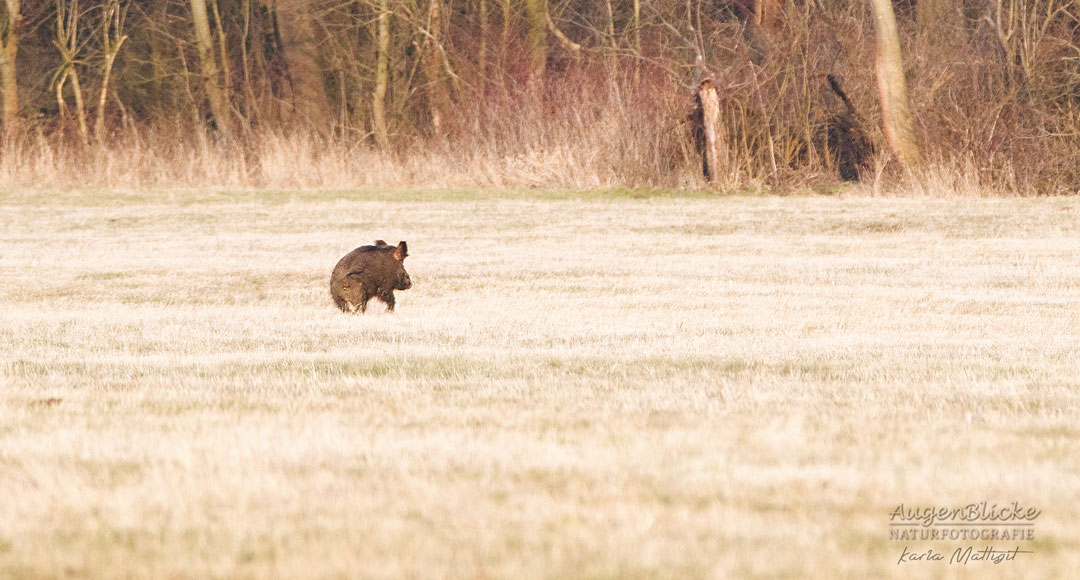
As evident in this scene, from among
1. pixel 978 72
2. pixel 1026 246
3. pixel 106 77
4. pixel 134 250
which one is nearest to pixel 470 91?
pixel 106 77

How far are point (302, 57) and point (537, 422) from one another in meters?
30.9

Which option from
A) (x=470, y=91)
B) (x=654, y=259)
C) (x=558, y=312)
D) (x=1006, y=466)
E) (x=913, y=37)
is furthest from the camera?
(x=470, y=91)

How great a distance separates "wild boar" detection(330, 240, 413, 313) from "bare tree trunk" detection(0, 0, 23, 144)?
2319 cm

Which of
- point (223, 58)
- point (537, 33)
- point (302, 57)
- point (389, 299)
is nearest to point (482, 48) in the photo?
point (537, 33)

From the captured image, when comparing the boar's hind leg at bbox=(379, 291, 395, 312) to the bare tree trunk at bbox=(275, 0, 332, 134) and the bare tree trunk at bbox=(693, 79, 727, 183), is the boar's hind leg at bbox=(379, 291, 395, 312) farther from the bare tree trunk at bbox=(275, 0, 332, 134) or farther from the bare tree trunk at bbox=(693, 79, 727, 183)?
the bare tree trunk at bbox=(275, 0, 332, 134)

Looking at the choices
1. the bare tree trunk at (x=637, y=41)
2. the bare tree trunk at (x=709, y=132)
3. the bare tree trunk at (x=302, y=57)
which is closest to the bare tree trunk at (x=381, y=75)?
the bare tree trunk at (x=302, y=57)

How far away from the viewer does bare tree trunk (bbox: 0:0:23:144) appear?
33.1 m

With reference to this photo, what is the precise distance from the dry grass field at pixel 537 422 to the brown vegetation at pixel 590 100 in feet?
32.4

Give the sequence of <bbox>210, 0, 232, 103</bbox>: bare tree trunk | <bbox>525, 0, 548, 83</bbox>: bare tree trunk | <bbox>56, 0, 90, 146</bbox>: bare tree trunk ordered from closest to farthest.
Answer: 1. <bbox>525, 0, 548, 83</bbox>: bare tree trunk
2. <bbox>56, 0, 90, 146</bbox>: bare tree trunk
3. <bbox>210, 0, 232, 103</bbox>: bare tree trunk

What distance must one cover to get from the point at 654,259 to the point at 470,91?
15932 mm

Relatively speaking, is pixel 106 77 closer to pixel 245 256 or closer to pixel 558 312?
pixel 245 256

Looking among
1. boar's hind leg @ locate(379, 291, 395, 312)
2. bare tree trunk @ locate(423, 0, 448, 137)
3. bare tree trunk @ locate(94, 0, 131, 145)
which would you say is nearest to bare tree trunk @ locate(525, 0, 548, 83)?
bare tree trunk @ locate(423, 0, 448, 137)

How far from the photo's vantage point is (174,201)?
82.9ft

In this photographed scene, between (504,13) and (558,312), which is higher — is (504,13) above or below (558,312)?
above
